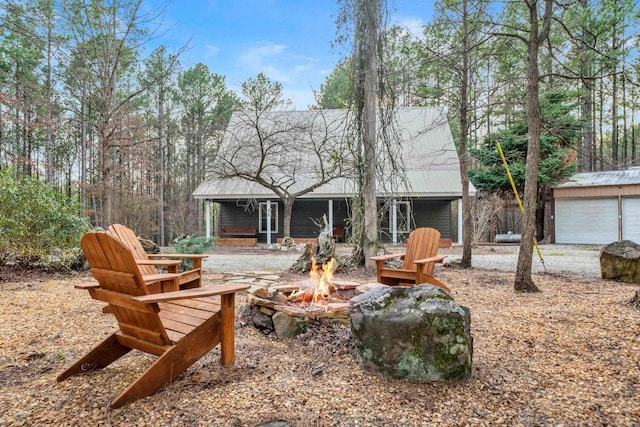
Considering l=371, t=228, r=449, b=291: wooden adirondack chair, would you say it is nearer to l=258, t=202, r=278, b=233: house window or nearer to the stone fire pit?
the stone fire pit

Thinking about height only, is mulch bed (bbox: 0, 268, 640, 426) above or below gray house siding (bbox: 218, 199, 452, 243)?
below

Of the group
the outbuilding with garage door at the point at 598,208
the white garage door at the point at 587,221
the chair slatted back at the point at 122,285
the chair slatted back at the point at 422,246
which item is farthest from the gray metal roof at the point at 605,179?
the chair slatted back at the point at 122,285

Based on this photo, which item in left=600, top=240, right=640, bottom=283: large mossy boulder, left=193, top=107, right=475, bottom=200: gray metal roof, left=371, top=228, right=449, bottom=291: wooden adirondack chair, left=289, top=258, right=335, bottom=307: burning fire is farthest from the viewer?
left=193, top=107, right=475, bottom=200: gray metal roof

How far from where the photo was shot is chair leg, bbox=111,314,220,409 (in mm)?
1749

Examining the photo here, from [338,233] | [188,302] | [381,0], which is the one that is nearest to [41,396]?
[188,302]

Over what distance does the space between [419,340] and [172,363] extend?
1.38 metres

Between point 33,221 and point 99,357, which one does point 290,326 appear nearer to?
point 99,357

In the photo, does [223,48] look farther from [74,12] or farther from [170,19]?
[74,12]

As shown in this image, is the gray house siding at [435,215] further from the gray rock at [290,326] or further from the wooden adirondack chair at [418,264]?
the gray rock at [290,326]

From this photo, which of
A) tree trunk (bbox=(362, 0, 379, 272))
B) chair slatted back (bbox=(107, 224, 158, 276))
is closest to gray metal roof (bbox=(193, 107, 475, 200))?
tree trunk (bbox=(362, 0, 379, 272))

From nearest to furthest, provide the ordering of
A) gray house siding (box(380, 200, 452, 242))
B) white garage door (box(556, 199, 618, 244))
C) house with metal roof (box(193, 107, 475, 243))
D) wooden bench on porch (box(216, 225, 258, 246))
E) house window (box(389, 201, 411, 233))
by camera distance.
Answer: house window (box(389, 201, 411, 233)) → house with metal roof (box(193, 107, 475, 243)) → white garage door (box(556, 199, 618, 244)) → wooden bench on porch (box(216, 225, 258, 246)) → gray house siding (box(380, 200, 452, 242))

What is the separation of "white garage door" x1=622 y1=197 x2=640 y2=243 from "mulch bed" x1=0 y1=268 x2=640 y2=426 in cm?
1246

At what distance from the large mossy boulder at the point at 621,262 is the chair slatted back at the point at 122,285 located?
6432mm

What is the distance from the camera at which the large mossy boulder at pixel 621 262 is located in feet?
16.9
